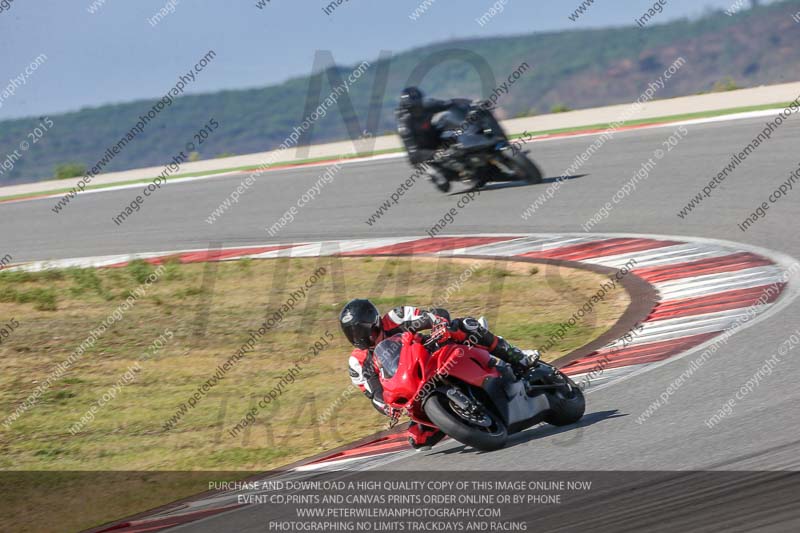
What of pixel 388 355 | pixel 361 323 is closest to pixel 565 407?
pixel 388 355

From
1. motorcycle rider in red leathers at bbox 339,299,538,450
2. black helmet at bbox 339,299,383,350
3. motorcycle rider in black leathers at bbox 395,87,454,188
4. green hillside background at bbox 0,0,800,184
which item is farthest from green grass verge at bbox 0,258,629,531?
green hillside background at bbox 0,0,800,184

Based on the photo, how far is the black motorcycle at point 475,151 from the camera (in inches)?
695

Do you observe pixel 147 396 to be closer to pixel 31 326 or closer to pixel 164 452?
pixel 164 452

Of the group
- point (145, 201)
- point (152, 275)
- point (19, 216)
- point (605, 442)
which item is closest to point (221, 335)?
point (152, 275)

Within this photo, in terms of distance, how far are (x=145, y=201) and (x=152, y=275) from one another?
9.69 m

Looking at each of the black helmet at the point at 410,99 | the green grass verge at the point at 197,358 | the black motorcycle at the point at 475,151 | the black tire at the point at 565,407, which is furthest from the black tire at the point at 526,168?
the black tire at the point at 565,407

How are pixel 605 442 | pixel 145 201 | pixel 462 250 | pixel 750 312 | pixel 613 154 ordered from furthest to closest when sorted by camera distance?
pixel 145 201, pixel 613 154, pixel 462 250, pixel 750 312, pixel 605 442

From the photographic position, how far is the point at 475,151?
1781 cm

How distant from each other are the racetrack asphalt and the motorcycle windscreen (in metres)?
0.61

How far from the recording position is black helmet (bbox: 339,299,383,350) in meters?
7.00

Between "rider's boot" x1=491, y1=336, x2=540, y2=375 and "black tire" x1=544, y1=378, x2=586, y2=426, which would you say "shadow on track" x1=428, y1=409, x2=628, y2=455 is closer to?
"black tire" x1=544, y1=378, x2=586, y2=426

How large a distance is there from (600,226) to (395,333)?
7.82 meters

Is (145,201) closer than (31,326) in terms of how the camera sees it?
No

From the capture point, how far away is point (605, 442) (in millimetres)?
6355
